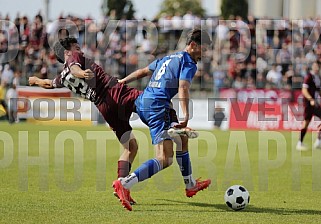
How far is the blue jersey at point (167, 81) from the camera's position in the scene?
9.00m

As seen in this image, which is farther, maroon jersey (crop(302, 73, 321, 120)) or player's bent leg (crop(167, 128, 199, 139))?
maroon jersey (crop(302, 73, 321, 120))

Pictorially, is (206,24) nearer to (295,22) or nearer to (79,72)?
(295,22)

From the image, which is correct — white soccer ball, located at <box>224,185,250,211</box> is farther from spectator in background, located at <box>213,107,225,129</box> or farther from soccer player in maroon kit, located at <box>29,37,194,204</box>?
spectator in background, located at <box>213,107,225,129</box>

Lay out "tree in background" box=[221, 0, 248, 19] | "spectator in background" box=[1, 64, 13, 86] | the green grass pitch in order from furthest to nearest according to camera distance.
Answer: "tree in background" box=[221, 0, 248, 19] → "spectator in background" box=[1, 64, 13, 86] → the green grass pitch

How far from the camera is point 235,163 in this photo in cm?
1479

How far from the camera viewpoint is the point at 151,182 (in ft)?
38.9

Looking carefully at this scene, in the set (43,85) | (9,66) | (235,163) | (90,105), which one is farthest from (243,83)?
(43,85)

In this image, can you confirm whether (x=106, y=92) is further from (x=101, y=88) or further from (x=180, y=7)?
(x=180, y=7)

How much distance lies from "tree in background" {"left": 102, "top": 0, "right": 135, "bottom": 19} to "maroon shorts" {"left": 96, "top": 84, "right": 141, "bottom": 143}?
19536 millimetres

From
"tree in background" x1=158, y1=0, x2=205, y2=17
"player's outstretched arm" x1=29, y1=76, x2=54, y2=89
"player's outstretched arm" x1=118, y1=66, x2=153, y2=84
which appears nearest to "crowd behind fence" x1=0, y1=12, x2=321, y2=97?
"player's outstretched arm" x1=29, y1=76, x2=54, y2=89

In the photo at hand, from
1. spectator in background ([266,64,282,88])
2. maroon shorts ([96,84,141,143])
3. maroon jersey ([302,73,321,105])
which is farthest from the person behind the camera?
spectator in background ([266,64,282,88])

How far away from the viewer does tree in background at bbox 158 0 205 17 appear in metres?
60.9

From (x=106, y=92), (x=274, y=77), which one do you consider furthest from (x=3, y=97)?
(x=106, y=92)

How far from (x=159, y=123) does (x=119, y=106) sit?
681 millimetres
